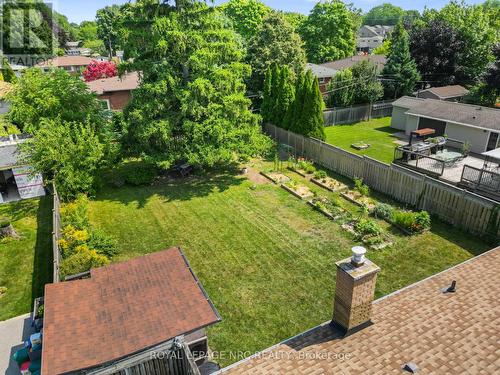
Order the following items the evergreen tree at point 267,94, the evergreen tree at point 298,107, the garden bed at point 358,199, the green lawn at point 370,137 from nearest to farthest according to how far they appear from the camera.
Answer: the garden bed at point 358,199
the evergreen tree at point 298,107
the green lawn at point 370,137
the evergreen tree at point 267,94

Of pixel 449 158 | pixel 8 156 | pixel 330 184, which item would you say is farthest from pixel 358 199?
pixel 8 156

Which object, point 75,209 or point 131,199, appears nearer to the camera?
point 75,209

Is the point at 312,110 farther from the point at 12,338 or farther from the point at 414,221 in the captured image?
the point at 12,338

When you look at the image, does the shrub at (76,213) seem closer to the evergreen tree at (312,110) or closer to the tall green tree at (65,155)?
the tall green tree at (65,155)

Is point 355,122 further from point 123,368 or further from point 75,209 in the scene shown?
point 123,368

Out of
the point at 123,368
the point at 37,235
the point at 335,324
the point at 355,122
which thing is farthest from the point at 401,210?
the point at 355,122

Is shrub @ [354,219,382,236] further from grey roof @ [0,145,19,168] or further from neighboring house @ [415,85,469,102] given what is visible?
neighboring house @ [415,85,469,102]

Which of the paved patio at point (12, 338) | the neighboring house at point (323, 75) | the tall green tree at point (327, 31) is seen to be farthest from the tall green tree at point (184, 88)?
the tall green tree at point (327, 31)
